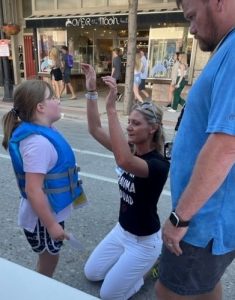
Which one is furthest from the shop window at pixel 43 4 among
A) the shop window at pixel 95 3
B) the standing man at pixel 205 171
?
the standing man at pixel 205 171

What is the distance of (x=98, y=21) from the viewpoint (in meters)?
11.1

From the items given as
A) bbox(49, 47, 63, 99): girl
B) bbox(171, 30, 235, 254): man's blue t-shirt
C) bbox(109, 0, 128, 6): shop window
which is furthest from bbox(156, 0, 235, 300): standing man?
bbox(109, 0, 128, 6): shop window

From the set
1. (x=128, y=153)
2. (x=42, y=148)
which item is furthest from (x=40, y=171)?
(x=128, y=153)

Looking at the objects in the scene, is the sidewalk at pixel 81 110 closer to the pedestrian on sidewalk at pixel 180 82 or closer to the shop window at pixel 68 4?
the pedestrian on sidewalk at pixel 180 82

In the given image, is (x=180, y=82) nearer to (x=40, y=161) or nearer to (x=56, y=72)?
(x=56, y=72)

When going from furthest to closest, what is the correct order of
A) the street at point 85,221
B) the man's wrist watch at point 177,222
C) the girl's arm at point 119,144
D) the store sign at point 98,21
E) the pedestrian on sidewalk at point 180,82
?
the store sign at point 98,21 < the pedestrian on sidewalk at point 180,82 < the street at point 85,221 < the girl's arm at point 119,144 < the man's wrist watch at point 177,222

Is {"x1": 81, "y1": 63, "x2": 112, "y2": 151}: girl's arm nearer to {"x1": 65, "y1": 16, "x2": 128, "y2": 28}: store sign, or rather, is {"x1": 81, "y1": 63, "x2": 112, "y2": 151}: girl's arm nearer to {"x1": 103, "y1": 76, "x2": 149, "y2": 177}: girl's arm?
{"x1": 103, "y1": 76, "x2": 149, "y2": 177}: girl's arm

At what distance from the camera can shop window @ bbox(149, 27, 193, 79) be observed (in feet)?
34.7

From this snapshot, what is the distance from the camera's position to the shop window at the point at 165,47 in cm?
1058

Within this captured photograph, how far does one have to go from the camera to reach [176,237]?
4.78 ft

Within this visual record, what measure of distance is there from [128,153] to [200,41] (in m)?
0.72

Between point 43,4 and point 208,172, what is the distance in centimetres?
1301

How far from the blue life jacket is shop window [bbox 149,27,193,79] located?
937 centimetres

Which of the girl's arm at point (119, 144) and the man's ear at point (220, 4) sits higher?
the man's ear at point (220, 4)
